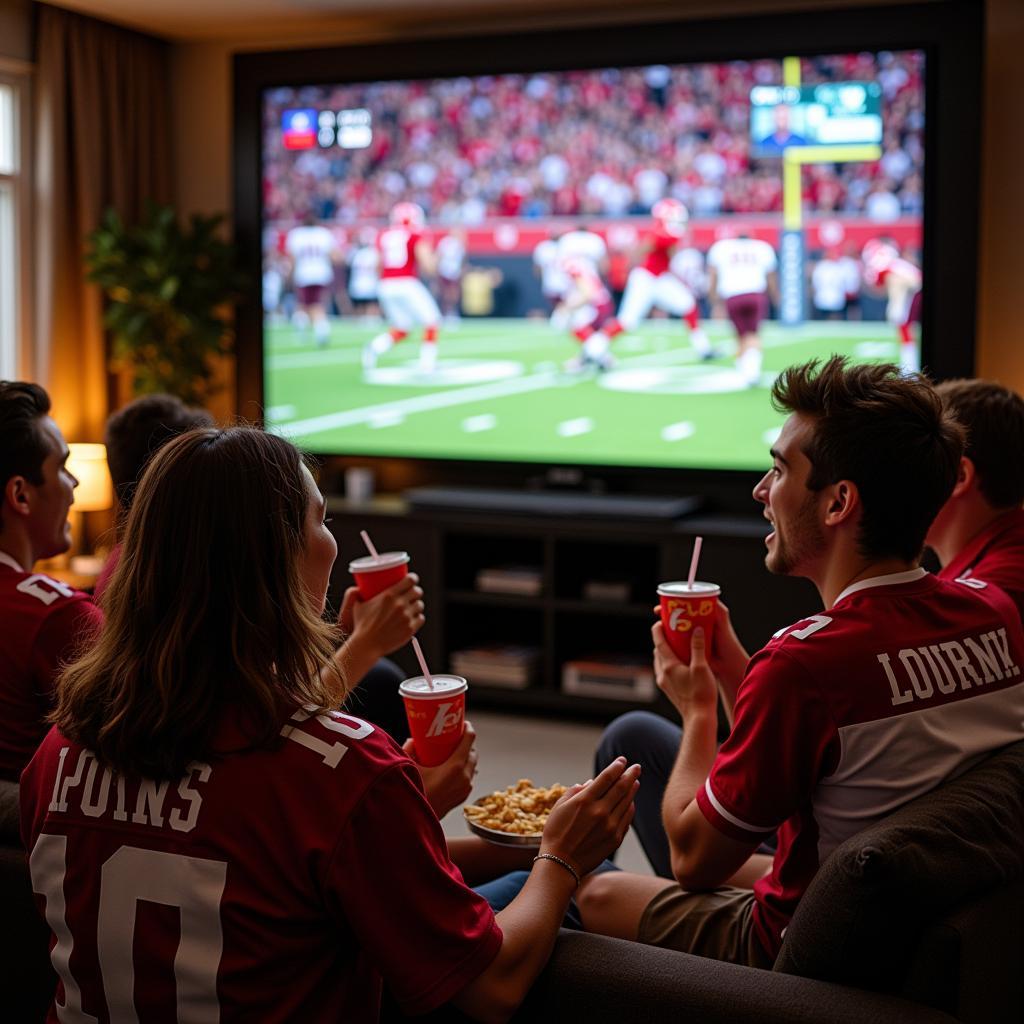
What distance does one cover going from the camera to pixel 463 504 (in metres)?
Result: 4.89

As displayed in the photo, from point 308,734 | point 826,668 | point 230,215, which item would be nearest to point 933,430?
point 826,668

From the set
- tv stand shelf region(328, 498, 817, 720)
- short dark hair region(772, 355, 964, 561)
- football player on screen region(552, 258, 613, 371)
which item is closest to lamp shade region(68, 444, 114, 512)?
tv stand shelf region(328, 498, 817, 720)

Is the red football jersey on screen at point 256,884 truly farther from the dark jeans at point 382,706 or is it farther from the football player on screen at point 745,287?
the football player on screen at point 745,287

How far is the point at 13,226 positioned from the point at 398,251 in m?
1.72

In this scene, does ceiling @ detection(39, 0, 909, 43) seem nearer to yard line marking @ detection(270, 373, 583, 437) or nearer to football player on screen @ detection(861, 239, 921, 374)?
football player on screen @ detection(861, 239, 921, 374)

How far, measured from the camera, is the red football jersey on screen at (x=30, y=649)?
5.96 ft

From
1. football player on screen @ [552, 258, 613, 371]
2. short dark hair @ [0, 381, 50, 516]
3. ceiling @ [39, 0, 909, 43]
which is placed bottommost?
short dark hair @ [0, 381, 50, 516]

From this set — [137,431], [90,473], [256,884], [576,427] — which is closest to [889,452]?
[256,884]

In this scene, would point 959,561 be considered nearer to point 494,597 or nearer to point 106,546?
point 106,546

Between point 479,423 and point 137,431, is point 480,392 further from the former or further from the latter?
point 137,431

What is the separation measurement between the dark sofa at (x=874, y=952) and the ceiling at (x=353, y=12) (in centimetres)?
403

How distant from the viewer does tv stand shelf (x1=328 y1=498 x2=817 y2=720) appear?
4.45m

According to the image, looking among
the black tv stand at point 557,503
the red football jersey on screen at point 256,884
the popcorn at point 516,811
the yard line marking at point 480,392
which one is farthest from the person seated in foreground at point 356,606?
the yard line marking at point 480,392

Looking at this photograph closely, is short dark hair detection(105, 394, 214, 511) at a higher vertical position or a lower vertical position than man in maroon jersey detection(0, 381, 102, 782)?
higher
